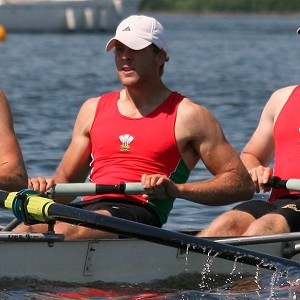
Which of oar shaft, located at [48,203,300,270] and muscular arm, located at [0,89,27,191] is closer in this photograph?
oar shaft, located at [48,203,300,270]

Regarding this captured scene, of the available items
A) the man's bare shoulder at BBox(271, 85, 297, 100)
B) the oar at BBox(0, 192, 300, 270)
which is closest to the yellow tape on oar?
the oar at BBox(0, 192, 300, 270)

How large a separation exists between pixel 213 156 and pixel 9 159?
1.22 metres

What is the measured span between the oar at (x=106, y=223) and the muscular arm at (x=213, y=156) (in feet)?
2.32

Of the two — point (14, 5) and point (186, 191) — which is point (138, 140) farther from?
point (14, 5)

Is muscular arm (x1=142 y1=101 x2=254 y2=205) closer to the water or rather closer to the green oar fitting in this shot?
the water

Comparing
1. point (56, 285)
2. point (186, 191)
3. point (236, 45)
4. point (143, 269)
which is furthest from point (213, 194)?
point (236, 45)

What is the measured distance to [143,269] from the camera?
6887mm

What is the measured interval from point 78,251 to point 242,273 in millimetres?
1086

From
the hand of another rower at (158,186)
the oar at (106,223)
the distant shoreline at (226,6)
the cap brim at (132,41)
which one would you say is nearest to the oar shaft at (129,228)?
the oar at (106,223)

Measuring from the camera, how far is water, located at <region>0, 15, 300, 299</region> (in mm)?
9438

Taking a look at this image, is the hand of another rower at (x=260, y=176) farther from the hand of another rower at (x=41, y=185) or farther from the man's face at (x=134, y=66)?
the hand of another rower at (x=41, y=185)

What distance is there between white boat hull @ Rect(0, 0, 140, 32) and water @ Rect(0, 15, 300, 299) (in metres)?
4.18

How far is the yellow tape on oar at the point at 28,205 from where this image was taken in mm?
6324

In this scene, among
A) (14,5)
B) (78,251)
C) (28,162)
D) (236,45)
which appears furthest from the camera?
(14,5)
